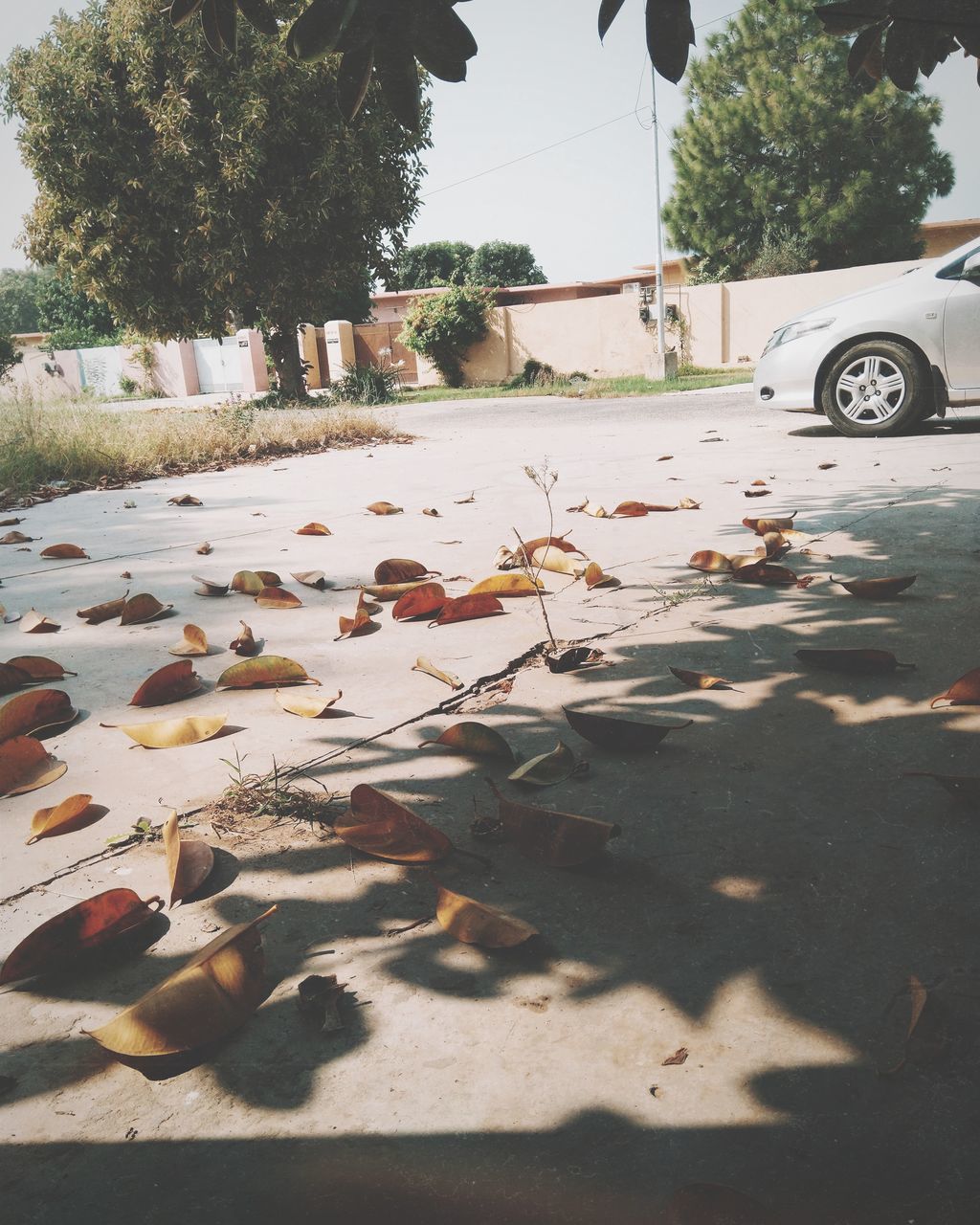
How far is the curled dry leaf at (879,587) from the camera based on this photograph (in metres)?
2.73

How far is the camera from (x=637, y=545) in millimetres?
3656

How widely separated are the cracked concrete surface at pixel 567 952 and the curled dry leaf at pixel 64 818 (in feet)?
0.13

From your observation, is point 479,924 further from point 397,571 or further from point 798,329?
point 798,329

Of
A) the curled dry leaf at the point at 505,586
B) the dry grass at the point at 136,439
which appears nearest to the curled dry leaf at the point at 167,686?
the curled dry leaf at the point at 505,586

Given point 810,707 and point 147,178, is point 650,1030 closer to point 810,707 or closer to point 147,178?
point 810,707

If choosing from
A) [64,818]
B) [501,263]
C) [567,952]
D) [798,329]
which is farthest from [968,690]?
[501,263]

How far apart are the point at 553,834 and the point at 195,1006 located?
587 millimetres

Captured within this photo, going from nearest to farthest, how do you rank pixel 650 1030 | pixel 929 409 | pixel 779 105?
pixel 650 1030
pixel 929 409
pixel 779 105

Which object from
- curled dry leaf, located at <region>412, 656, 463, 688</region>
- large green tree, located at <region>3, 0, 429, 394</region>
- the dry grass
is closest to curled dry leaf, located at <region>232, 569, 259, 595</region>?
Result: curled dry leaf, located at <region>412, 656, 463, 688</region>

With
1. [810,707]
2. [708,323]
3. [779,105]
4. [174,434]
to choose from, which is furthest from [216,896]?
[779,105]

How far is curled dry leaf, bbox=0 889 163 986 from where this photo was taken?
1247mm

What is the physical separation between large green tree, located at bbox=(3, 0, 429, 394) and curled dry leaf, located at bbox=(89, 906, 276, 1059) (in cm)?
1758

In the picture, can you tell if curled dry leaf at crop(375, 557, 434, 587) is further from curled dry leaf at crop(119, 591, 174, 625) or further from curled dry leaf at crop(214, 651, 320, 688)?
curled dry leaf at crop(214, 651, 320, 688)

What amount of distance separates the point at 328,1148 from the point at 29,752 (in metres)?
1.23
